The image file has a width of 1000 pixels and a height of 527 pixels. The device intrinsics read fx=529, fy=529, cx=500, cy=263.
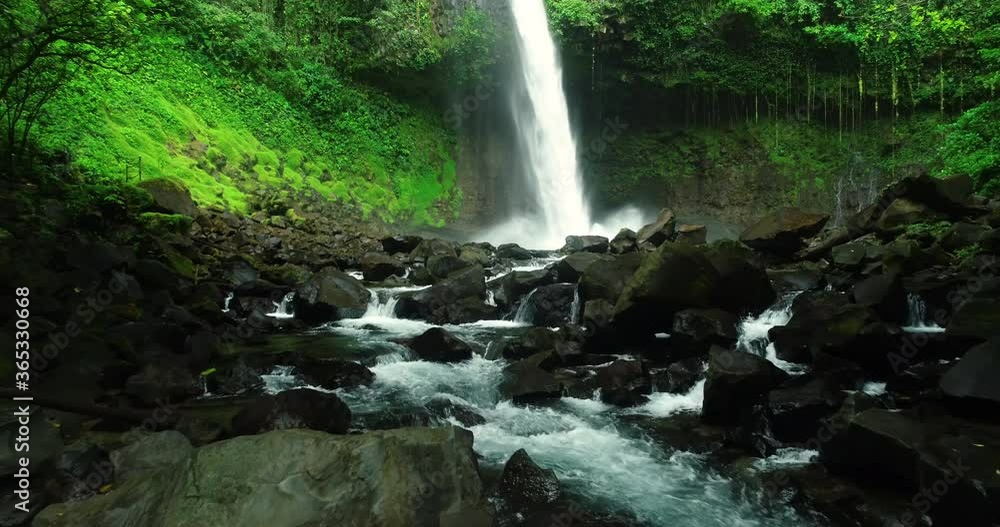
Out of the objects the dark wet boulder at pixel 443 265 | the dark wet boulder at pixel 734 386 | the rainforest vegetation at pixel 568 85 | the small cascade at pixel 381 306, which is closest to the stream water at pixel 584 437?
the dark wet boulder at pixel 734 386

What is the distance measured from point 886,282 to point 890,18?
600cm

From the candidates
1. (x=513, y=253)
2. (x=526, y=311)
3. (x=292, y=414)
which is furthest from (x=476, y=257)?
(x=292, y=414)

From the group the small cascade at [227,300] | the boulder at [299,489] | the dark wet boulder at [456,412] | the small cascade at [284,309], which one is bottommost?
the small cascade at [284,309]

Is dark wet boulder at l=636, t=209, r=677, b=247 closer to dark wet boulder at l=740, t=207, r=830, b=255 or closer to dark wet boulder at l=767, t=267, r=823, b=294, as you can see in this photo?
dark wet boulder at l=740, t=207, r=830, b=255

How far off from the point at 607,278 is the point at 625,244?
7.89 meters

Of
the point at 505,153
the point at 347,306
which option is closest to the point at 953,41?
the point at 505,153

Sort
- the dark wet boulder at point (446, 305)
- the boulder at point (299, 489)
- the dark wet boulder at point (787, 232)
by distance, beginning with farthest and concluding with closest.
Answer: the dark wet boulder at point (787, 232), the dark wet boulder at point (446, 305), the boulder at point (299, 489)

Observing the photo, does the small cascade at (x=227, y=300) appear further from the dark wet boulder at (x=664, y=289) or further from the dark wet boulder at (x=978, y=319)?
the dark wet boulder at (x=978, y=319)

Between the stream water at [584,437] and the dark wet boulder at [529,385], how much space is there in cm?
14

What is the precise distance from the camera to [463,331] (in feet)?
35.1

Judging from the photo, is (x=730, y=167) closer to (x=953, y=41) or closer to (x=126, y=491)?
(x=953, y=41)

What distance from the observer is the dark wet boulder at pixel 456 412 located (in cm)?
632

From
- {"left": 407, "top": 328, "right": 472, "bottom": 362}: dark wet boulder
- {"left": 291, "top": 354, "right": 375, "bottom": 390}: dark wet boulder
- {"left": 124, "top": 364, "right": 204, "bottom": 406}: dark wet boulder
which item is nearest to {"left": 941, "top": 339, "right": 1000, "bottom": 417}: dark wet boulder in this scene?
{"left": 407, "top": 328, "right": 472, "bottom": 362}: dark wet boulder

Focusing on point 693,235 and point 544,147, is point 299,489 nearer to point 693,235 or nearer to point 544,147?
point 693,235
